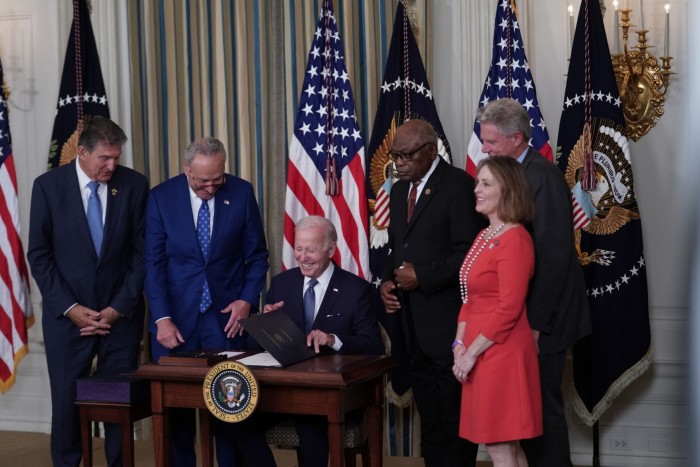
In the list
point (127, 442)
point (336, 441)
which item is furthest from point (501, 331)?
point (127, 442)

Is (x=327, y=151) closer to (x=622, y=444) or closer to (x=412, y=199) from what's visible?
(x=412, y=199)

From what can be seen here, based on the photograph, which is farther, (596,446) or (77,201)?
(596,446)

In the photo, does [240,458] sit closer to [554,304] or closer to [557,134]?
[554,304]

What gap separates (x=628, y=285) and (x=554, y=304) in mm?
1504

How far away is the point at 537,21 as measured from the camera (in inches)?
203

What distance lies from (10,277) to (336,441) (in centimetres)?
293

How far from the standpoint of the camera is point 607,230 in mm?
4703

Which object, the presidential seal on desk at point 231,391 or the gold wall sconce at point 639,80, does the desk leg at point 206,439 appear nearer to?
the presidential seal on desk at point 231,391

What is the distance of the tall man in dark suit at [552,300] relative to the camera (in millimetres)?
3355

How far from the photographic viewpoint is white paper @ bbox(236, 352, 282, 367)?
341cm

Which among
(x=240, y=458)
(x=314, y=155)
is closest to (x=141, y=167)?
(x=314, y=155)

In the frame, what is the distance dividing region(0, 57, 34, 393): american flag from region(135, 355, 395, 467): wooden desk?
215 centimetres

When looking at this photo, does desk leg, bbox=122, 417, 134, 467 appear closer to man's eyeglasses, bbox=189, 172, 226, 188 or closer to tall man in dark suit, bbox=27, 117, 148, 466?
tall man in dark suit, bbox=27, 117, 148, 466

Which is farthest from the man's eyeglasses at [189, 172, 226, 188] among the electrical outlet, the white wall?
the electrical outlet
